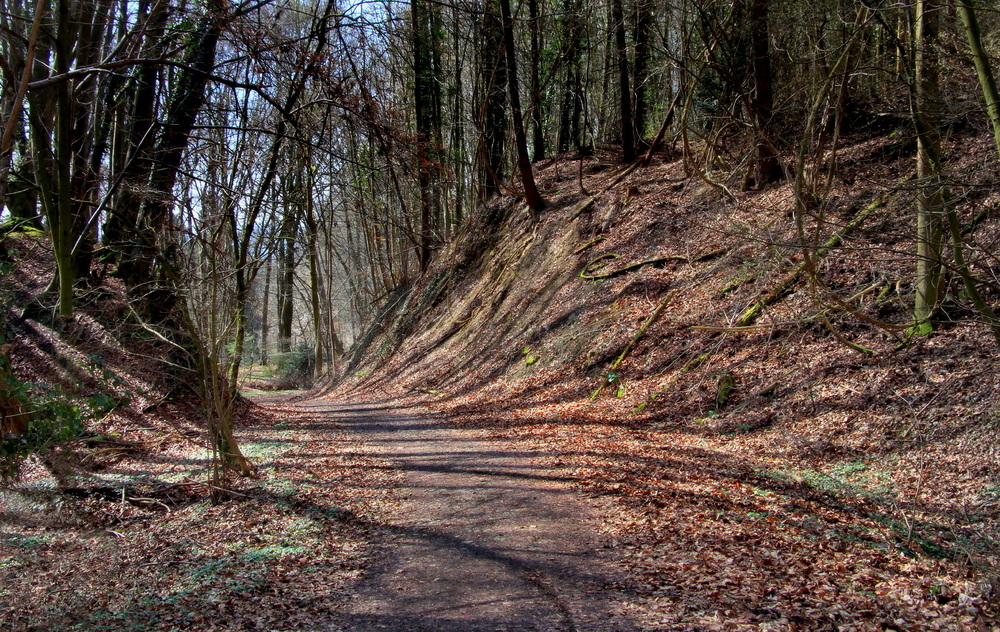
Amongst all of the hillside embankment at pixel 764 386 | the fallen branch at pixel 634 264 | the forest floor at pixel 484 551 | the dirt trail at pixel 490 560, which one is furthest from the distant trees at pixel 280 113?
the dirt trail at pixel 490 560

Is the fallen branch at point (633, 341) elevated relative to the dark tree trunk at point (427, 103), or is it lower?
lower

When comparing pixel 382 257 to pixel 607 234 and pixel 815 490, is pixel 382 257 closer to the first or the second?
pixel 607 234

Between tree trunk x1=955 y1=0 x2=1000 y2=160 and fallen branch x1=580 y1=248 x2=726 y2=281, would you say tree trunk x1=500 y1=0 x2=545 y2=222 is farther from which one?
tree trunk x1=955 y1=0 x2=1000 y2=160

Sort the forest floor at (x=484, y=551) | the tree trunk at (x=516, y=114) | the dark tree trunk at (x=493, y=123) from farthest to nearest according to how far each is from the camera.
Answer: the dark tree trunk at (x=493, y=123)
the tree trunk at (x=516, y=114)
the forest floor at (x=484, y=551)

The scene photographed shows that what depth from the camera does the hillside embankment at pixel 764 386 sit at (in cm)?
496

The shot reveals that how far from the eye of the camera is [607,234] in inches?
666

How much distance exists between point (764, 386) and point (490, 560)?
561 centimetres

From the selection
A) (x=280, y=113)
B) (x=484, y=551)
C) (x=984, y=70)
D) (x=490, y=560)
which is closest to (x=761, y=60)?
(x=984, y=70)

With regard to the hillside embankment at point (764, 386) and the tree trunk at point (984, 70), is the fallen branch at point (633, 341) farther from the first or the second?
the tree trunk at point (984, 70)

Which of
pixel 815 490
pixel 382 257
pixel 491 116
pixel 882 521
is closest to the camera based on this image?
pixel 882 521

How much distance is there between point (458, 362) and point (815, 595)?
43.9 ft

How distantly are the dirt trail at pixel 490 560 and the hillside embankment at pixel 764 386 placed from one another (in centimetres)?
40

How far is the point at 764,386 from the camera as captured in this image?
937 cm

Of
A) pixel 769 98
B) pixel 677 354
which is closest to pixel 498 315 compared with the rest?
pixel 677 354
